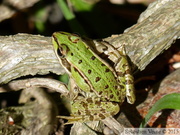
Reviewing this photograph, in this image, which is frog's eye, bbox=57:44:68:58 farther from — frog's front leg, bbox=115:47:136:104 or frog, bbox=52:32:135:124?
frog's front leg, bbox=115:47:136:104

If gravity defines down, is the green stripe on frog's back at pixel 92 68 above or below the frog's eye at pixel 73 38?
below

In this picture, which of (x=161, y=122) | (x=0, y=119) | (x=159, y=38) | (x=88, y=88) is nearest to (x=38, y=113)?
(x=0, y=119)

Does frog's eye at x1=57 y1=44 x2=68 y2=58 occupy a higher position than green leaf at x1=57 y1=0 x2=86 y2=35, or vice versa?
green leaf at x1=57 y1=0 x2=86 y2=35

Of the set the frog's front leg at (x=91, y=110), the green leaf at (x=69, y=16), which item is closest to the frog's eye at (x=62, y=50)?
the frog's front leg at (x=91, y=110)

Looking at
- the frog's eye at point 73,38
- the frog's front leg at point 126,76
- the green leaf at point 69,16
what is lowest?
the frog's front leg at point 126,76

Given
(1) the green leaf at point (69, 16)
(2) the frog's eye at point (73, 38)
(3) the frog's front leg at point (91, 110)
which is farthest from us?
(1) the green leaf at point (69, 16)

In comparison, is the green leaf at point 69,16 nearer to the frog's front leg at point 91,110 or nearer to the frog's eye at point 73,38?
A: the frog's eye at point 73,38

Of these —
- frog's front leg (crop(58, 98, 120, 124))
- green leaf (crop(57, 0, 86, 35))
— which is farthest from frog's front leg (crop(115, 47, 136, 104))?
green leaf (crop(57, 0, 86, 35))

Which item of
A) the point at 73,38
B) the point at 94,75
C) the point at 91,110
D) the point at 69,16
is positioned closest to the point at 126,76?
the point at 94,75

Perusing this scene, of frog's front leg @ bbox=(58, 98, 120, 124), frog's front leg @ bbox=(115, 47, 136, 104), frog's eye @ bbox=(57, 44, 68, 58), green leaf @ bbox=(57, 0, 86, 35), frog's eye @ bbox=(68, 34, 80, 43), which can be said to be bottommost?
frog's front leg @ bbox=(58, 98, 120, 124)
